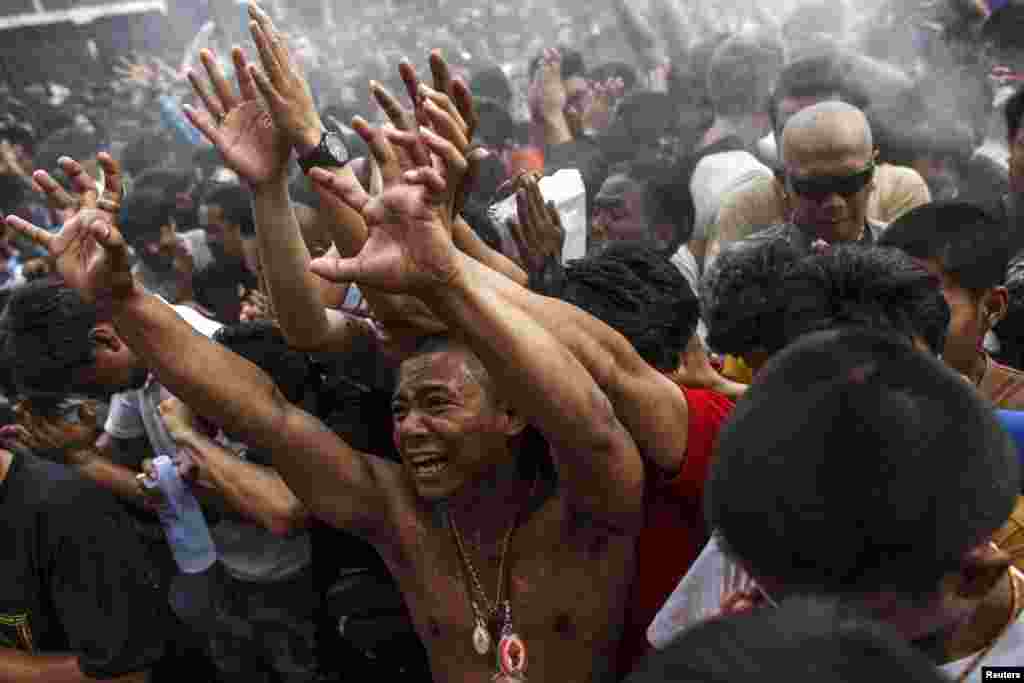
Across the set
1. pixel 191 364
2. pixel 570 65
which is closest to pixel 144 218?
pixel 191 364

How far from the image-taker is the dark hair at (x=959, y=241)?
8.00 ft

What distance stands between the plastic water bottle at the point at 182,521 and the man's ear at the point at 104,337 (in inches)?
16.3

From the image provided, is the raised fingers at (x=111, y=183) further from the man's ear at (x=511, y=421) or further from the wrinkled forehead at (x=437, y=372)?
the man's ear at (x=511, y=421)

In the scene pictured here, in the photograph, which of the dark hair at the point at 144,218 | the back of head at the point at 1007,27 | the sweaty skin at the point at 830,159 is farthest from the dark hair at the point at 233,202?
the back of head at the point at 1007,27

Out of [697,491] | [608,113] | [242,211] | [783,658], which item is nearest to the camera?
[783,658]

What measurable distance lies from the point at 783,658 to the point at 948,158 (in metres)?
4.55

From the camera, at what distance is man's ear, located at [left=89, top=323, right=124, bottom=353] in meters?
2.79

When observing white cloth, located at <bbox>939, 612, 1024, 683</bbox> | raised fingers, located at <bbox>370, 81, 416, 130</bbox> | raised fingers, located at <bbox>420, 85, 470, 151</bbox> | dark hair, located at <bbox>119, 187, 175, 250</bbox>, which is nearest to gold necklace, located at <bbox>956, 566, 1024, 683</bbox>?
white cloth, located at <bbox>939, 612, 1024, 683</bbox>

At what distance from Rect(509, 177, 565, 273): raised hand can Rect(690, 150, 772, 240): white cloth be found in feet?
5.67

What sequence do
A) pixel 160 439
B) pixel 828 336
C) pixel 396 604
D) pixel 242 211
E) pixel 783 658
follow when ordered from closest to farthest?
pixel 783 658, pixel 828 336, pixel 396 604, pixel 160 439, pixel 242 211

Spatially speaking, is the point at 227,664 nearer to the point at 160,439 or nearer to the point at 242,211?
the point at 160,439

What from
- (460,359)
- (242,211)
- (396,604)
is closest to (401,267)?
(460,359)

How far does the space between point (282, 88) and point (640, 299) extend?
36.0 inches

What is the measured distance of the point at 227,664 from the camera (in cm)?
305
